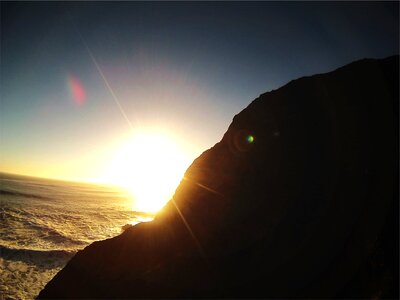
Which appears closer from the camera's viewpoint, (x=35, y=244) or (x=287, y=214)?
(x=287, y=214)

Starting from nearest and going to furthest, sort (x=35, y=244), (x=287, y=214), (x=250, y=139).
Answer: (x=287, y=214) < (x=250, y=139) < (x=35, y=244)

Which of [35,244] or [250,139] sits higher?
[250,139]

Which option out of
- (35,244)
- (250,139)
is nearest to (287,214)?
(250,139)

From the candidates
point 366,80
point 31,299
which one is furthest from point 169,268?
point 31,299

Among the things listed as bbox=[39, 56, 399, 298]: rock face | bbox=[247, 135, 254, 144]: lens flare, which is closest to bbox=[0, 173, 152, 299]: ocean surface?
bbox=[39, 56, 399, 298]: rock face

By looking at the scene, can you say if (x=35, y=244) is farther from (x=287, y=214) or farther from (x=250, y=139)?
(x=287, y=214)

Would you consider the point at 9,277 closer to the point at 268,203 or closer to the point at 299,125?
the point at 268,203

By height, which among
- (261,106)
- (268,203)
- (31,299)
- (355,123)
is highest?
(261,106)

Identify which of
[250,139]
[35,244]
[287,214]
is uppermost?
[250,139]
